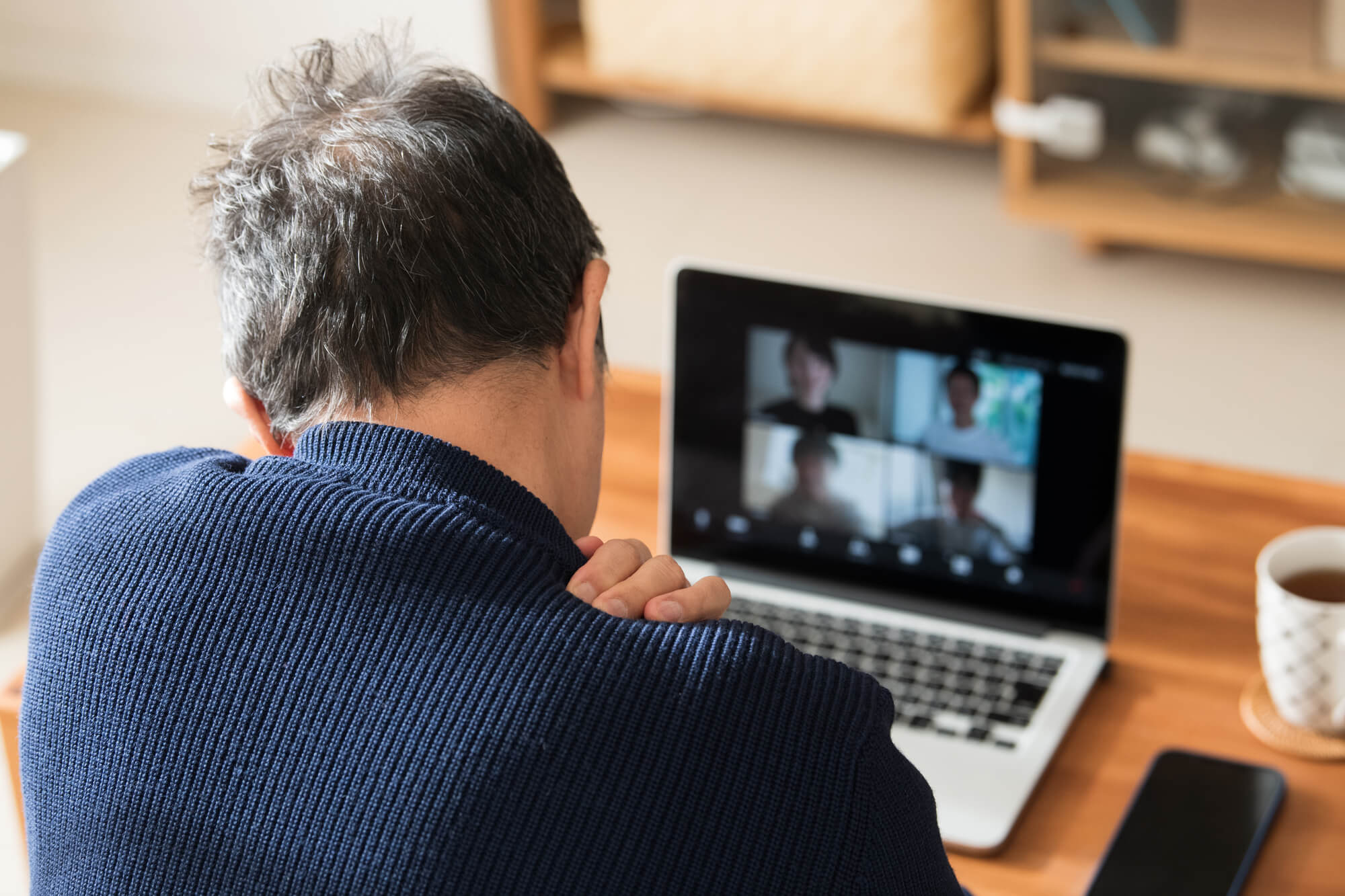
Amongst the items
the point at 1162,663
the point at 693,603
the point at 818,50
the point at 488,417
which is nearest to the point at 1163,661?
the point at 1162,663

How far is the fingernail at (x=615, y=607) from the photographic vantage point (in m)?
0.84

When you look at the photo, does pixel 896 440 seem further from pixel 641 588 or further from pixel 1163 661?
pixel 641 588

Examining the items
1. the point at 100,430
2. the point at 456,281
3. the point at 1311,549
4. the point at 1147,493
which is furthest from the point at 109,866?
the point at 100,430

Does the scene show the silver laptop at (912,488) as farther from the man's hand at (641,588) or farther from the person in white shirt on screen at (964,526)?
the man's hand at (641,588)

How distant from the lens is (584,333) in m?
0.94

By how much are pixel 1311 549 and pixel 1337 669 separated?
0.10 m

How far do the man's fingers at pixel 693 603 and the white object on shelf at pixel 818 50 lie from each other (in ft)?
8.38

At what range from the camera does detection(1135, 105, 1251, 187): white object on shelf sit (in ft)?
10.3

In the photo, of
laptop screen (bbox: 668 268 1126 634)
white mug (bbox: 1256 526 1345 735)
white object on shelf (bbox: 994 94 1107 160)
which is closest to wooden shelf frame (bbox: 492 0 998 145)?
white object on shelf (bbox: 994 94 1107 160)

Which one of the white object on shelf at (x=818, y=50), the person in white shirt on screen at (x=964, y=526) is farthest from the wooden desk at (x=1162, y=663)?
the white object on shelf at (x=818, y=50)

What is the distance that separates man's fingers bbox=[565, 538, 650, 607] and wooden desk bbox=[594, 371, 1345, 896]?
14.1 inches

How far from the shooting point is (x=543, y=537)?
0.85 meters

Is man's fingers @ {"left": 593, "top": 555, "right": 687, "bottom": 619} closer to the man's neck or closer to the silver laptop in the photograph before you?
the man's neck

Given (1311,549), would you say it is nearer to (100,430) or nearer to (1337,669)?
(1337,669)
